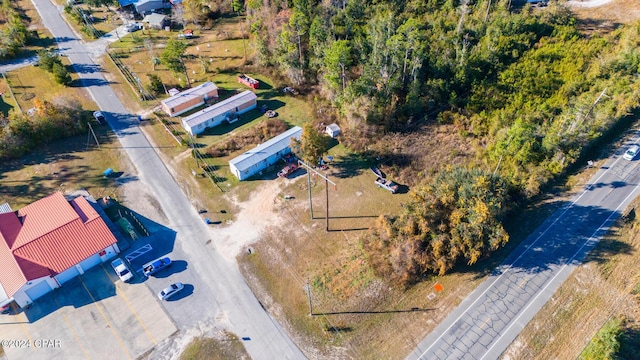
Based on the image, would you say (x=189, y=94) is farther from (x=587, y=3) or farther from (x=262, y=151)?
(x=587, y=3)

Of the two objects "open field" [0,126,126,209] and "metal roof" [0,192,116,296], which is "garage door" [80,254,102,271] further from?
"open field" [0,126,126,209]

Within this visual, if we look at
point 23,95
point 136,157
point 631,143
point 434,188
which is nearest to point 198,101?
point 136,157

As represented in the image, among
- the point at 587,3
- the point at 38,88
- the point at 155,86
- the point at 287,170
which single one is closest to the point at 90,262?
the point at 287,170

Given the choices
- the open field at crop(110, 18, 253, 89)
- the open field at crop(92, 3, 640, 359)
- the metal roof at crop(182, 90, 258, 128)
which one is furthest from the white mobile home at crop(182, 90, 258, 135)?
the open field at crop(110, 18, 253, 89)

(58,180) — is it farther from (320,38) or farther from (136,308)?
(320,38)

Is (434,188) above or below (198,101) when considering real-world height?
below


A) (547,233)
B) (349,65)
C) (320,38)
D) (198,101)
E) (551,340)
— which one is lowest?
(551,340)

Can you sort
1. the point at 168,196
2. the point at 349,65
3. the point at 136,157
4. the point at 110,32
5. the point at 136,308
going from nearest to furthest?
the point at 136,308 → the point at 168,196 → the point at 136,157 → the point at 349,65 → the point at 110,32
